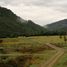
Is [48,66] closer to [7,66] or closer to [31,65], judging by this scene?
[31,65]

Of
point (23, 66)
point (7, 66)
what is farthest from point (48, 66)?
point (7, 66)

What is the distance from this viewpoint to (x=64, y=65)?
43625 mm

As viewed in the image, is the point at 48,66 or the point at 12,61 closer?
the point at 48,66

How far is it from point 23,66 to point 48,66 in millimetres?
5306

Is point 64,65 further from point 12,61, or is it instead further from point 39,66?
point 12,61

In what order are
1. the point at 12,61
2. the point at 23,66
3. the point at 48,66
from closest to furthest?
1. the point at 48,66
2. the point at 23,66
3. the point at 12,61

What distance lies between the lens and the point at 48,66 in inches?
1683

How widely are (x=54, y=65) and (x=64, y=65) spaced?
5.56 ft

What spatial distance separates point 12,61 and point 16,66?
20.7 ft

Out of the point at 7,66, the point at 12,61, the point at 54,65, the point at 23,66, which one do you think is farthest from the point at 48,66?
the point at 12,61

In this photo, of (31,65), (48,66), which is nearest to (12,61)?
(31,65)

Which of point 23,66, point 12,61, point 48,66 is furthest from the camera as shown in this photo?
point 12,61

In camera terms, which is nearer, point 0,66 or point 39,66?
point 39,66

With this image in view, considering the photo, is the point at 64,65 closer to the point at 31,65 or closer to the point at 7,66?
the point at 31,65
